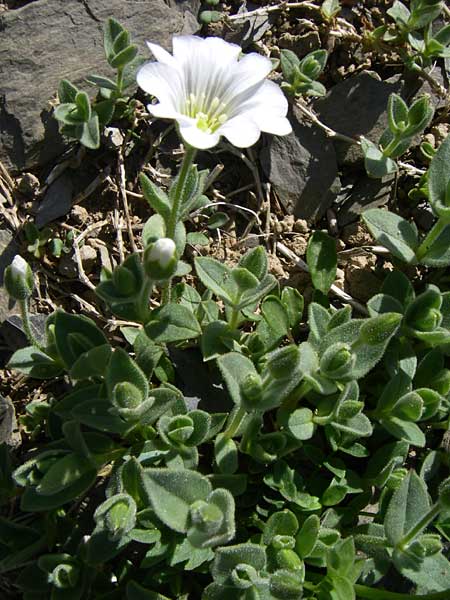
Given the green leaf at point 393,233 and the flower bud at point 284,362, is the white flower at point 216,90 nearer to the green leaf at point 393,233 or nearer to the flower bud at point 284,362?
the flower bud at point 284,362

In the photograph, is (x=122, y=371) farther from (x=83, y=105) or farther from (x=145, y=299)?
(x=83, y=105)

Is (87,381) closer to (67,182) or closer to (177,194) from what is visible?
(177,194)

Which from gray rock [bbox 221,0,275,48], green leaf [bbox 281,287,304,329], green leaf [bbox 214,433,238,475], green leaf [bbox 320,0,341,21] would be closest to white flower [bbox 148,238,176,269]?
green leaf [bbox 214,433,238,475]

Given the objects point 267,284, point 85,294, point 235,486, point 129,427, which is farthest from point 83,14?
point 235,486

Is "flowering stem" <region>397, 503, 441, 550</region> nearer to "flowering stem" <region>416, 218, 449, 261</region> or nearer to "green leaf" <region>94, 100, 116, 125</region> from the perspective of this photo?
"flowering stem" <region>416, 218, 449, 261</region>

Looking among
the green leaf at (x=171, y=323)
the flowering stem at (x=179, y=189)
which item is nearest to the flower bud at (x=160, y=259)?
the flowering stem at (x=179, y=189)

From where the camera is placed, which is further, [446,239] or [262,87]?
[446,239]
